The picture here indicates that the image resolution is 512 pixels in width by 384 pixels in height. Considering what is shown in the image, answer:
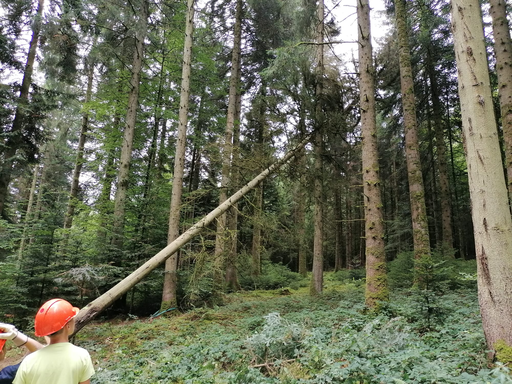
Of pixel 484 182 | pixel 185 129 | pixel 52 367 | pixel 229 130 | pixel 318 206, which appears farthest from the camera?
pixel 229 130

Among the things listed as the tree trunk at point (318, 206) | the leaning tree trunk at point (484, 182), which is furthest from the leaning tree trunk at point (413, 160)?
the leaning tree trunk at point (484, 182)

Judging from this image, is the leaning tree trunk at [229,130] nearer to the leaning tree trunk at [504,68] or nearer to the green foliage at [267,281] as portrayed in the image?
the green foliage at [267,281]

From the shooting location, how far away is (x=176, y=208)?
995 cm

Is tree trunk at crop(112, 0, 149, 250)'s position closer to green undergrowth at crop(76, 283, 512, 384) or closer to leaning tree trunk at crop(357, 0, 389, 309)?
green undergrowth at crop(76, 283, 512, 384)

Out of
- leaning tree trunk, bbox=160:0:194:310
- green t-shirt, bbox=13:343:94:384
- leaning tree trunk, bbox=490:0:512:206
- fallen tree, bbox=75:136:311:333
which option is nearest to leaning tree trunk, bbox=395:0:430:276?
leaning tree trunk, bbox=490:0:512:206

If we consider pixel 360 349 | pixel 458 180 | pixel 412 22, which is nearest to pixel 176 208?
pixel 360 349

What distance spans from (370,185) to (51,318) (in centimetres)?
631

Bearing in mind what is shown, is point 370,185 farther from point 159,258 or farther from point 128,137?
point 128,137

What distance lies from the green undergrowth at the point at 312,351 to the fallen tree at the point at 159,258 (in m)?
0.96

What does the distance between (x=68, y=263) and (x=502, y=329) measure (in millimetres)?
10168

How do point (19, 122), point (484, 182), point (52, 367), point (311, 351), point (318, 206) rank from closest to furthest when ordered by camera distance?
point (52, 367)
point (484, 182)
point (311, 351)
point (318, 206)
point (19, 122)

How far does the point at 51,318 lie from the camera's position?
2326 mm

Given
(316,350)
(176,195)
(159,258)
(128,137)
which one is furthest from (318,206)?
(128,137)

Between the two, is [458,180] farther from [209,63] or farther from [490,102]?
[490,102]
